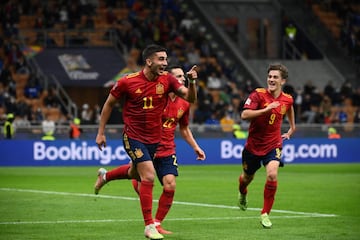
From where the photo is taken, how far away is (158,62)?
12.6 meters

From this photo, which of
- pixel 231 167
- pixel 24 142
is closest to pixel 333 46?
pixel 231 167

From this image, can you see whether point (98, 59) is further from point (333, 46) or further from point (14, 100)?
point (333, 46)

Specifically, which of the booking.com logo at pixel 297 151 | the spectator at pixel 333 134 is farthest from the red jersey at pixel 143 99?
the spectator at pixel 333 134

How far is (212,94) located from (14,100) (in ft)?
31.8

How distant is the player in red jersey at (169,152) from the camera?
13477 mm

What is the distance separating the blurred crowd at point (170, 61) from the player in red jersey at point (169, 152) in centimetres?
2309

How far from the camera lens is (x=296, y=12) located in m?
53.3

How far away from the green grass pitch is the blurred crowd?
10983mm

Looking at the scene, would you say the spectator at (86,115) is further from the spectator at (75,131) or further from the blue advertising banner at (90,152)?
the blue advertising banner at (90,152)

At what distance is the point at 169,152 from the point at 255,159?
2072 mm

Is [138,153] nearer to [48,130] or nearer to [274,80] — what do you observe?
[274,80]

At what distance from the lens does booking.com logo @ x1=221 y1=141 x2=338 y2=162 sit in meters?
36.2

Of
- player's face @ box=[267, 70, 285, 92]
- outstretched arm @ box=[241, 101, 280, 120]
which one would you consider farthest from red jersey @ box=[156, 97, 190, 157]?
player's face @ box=[267, 70, 285, 92]

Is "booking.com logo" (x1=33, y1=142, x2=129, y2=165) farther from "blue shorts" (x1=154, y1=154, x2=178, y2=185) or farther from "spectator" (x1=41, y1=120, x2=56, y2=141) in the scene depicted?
"blue shorts" (x1=154, y1=154, x2=178, y2=185)
